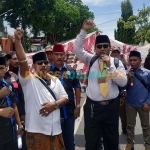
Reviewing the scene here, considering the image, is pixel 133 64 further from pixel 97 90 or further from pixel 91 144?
pixel 91 144

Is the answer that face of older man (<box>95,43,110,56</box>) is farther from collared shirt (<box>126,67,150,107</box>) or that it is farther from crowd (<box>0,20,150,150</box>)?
collared shirt (<box>126,67,150,107</box>)

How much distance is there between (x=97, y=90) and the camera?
12.4 feet

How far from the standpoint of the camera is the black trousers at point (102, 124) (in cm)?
381

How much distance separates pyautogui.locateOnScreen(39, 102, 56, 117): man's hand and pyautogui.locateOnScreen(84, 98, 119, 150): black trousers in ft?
2.54

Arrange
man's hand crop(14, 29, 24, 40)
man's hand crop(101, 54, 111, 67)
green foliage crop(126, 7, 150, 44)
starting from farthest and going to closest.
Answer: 1. green foliage crop(126, 7, 150, 44)
2. man's hand crop(101, 54, 111, 67)
3. man's hand crop(14, 29, 24, 40)

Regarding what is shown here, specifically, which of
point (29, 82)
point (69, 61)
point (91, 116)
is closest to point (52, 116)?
point (29, 82)

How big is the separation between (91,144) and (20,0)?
98.9 feet

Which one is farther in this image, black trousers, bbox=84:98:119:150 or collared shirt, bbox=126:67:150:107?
collared shirt, bbox=126:67:150:107

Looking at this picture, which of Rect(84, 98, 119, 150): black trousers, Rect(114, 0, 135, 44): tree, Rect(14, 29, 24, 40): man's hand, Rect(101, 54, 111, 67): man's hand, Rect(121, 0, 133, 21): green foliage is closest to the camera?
Rect(14, 29, 24, 40): man's hand

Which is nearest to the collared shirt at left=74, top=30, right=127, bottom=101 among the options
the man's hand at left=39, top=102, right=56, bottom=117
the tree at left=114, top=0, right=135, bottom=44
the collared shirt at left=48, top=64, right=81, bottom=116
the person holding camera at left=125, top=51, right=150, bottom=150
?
the collared shirt at left=48, top=64, right=81, bottom=116

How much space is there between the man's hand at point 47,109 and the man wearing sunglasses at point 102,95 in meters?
0.76

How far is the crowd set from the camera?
3.24 meters

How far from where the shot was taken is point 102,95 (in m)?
3.76

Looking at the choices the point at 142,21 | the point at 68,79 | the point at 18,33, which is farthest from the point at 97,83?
the point at 142,21
